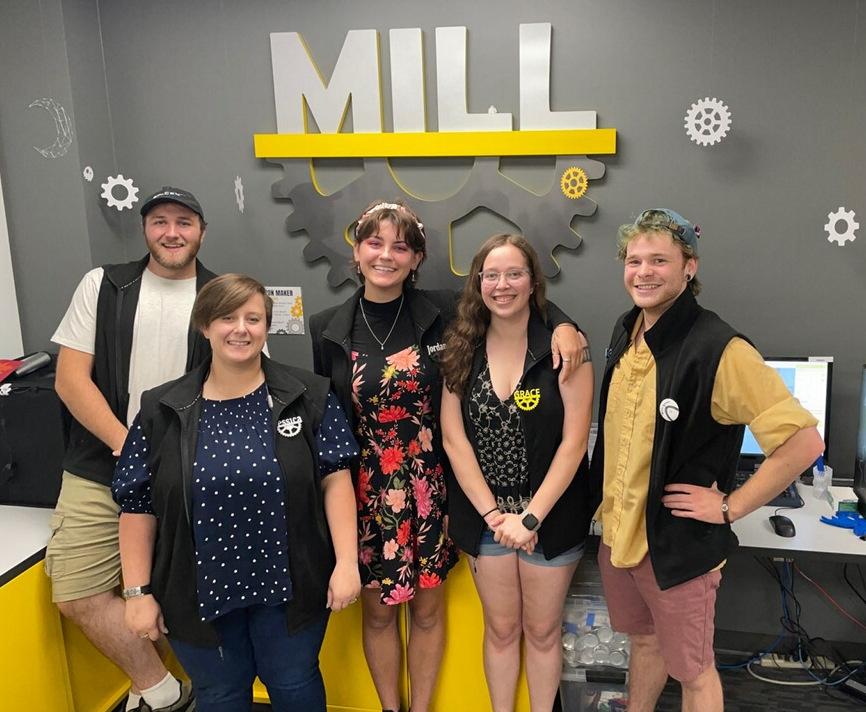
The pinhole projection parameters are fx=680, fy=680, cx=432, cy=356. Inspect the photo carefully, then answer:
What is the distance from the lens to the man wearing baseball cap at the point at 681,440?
157 cm

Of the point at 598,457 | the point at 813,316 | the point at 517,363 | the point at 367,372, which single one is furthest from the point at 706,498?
the point at 813,316

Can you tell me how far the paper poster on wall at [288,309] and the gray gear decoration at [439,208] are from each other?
6.7 inches

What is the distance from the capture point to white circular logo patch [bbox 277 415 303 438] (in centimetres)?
170

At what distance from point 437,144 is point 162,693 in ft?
6.82

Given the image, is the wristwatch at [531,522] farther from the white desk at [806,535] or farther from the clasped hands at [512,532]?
the white desk at [806,535]

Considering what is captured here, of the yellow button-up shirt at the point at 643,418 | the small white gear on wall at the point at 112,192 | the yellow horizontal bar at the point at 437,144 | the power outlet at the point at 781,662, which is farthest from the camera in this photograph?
the small white gear on wall at the point at 112,192

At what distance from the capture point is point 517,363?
1.88 m

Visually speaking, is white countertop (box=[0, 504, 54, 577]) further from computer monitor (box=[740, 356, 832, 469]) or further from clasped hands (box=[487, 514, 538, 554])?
computer monitor (box=[740, 356, 832, 469])

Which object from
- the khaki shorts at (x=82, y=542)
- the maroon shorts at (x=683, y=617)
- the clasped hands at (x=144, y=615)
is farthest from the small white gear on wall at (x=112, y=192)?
the maroon shorts at (x=683, y=617)

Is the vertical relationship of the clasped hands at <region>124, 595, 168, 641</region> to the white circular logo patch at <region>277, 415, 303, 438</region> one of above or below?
below

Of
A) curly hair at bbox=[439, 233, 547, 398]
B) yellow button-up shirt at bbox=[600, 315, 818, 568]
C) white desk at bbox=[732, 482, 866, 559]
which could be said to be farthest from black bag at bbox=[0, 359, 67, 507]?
white desk at bbox=[732, 482, 866, 559]

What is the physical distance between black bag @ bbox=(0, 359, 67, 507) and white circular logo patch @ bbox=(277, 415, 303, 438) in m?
1.00

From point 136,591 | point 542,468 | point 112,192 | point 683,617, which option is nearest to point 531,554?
point 542,468

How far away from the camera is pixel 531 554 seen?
6.31 ft
